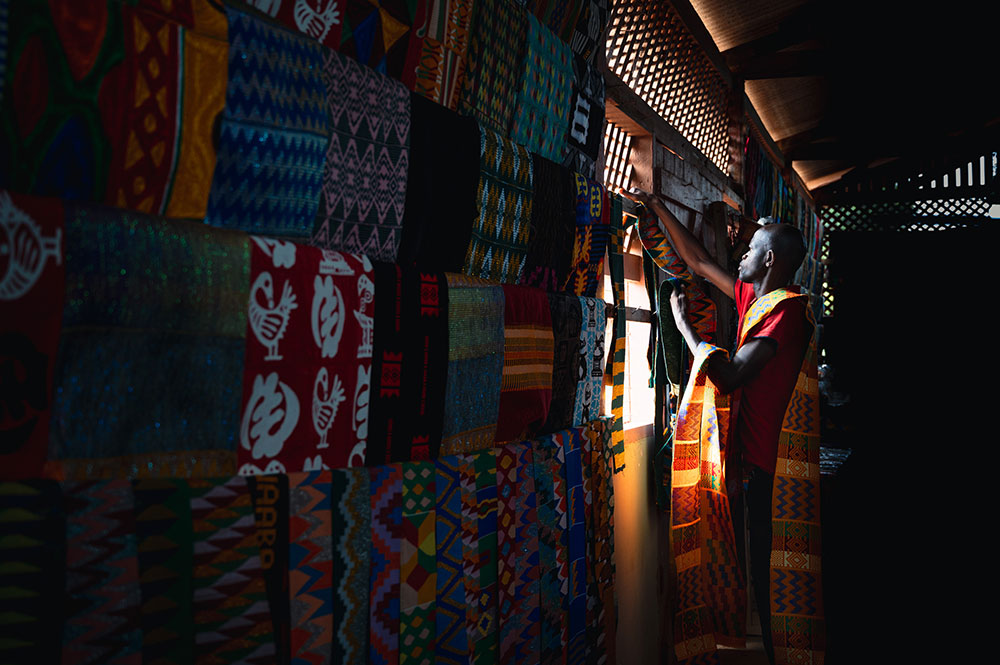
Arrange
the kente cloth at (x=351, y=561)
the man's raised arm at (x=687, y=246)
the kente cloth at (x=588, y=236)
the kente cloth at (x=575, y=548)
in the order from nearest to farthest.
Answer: the kente cloth at (x=351, y=561)
the kente cloth at (x=575, y=548)
the kente cloth at (x=588, y=236)
the man's raised arm at (x=687, y=246)

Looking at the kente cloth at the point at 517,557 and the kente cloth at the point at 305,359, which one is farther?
the kente cloth at the point at 517,557

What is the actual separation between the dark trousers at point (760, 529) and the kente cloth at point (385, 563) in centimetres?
205

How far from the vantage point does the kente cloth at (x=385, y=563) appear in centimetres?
115

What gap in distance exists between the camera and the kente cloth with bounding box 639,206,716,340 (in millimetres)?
2570

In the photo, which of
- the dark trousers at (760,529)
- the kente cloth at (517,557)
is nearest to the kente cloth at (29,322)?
the kente cloth at (517,557)

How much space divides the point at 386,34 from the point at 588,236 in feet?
2.95

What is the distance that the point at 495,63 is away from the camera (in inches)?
61.2

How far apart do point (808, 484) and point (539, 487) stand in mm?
1762

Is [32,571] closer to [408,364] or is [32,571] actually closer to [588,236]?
[408,364]

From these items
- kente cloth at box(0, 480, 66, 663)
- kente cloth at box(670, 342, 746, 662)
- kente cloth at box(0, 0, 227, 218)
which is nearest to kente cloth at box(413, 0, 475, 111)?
kente cloth at box(0, 0, 227, 218)

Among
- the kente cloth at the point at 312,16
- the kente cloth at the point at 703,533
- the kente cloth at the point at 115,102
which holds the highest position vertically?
the kente cloth at the point at 312,16

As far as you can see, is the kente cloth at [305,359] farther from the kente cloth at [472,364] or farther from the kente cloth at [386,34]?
the kente cloth at [386,34]

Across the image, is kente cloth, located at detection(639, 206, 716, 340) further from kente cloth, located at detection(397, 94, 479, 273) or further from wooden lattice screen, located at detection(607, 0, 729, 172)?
kente cloth, located at detection(397, 94, 479, 273)

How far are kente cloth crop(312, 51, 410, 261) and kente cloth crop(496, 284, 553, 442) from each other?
15.3 inches
